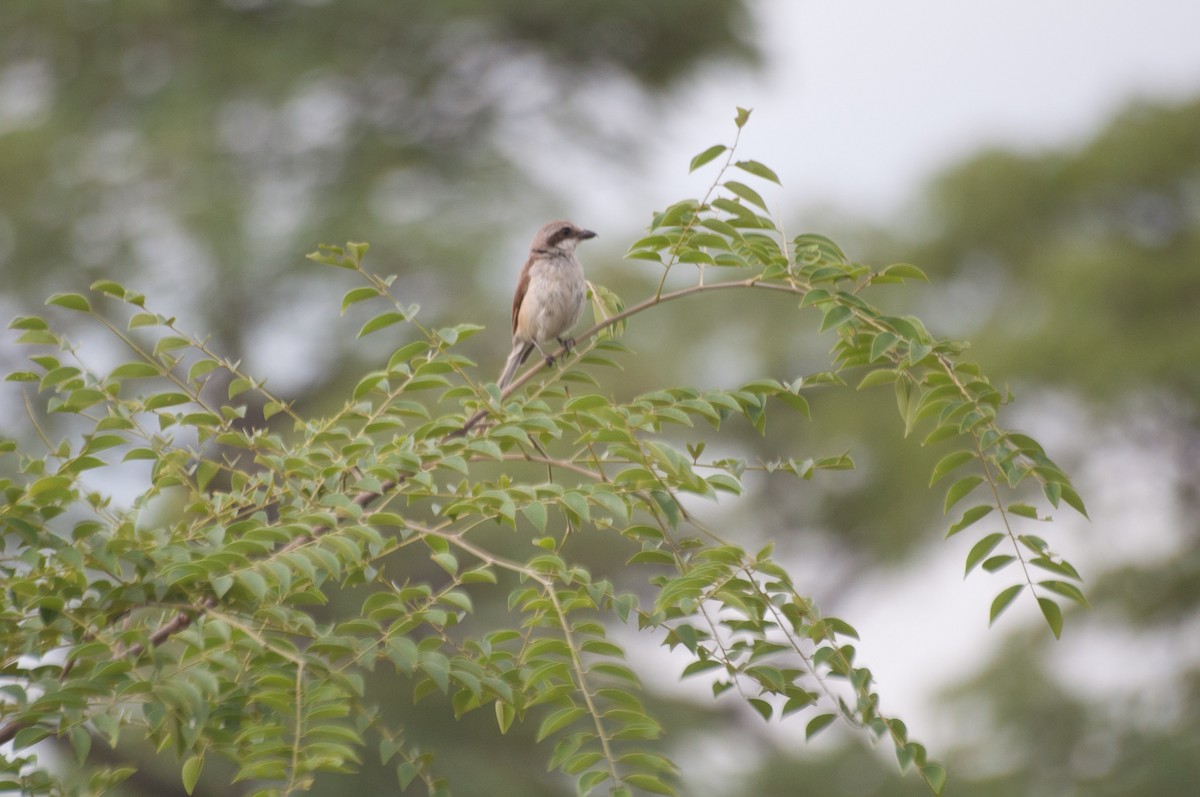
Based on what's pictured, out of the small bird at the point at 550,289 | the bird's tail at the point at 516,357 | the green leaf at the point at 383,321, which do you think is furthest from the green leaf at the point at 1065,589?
the bird's tail at the point at 516,357

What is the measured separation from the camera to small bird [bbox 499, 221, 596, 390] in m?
4.52

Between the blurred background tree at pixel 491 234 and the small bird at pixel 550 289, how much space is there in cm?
707

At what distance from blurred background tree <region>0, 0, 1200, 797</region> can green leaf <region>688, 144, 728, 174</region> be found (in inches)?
369

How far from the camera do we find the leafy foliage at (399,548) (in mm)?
1838

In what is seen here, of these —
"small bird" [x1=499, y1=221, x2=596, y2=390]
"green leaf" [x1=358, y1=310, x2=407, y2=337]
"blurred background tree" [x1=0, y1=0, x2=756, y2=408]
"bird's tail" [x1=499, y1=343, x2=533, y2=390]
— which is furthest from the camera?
"blurred background tree" [x1=0, y1=0, x2=756, y2=408]

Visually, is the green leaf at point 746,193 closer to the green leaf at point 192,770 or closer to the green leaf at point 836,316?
the green leaf at point 836,316

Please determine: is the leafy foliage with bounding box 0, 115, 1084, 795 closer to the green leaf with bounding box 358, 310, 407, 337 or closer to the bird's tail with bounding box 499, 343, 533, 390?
the green leaf with bounding box 358, 310, 407, 337

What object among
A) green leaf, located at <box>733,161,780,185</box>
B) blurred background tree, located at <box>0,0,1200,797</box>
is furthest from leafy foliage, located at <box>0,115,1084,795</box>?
Result: blurred background tree, located at <box>0,0,1200,797</box>

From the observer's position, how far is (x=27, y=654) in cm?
189

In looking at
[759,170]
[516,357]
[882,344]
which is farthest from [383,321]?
[516,357]

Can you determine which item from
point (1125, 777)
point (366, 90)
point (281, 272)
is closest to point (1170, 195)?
point (1125, 777)

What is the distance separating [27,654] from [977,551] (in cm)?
137

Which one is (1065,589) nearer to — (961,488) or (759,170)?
(961,488)

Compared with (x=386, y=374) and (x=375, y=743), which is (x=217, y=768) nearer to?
(x=375, y=743)
